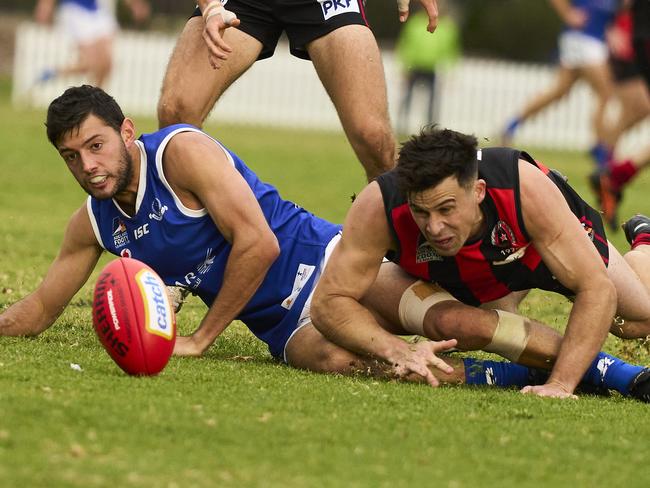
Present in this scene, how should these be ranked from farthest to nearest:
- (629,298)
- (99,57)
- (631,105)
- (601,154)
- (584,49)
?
1. (99,57)
2. (584,49)
3. (601,154)
4. (631,105)
5. (629,298)

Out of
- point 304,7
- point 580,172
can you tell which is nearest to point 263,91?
point 580,172

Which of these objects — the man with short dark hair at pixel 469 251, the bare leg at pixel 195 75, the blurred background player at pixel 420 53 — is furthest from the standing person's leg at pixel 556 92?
the man with short dark hair at pixel 469 251

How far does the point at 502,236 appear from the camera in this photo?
561cm

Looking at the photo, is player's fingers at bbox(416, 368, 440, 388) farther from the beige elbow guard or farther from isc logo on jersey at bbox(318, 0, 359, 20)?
isc logo on jersey at bbox(318, 0, 359, 20)

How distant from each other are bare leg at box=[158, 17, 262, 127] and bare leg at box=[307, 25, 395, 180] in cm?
40

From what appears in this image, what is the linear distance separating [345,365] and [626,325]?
1.49 m

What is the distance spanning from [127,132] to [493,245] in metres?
1.71

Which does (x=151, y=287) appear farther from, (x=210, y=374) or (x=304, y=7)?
(x=304, y=7)

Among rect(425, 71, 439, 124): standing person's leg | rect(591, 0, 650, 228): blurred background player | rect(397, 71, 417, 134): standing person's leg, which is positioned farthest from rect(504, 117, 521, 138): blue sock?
rect(591, 0, 650, 228): blurred background player

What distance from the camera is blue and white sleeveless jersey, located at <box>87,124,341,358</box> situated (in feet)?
19.7

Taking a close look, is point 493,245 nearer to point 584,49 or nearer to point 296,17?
point 296,17

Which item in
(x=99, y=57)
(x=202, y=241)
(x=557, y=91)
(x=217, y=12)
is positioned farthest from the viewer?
(x=99, y=57)

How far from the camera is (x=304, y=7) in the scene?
23.1ft

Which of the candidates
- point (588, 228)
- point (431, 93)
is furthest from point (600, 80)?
point (588, 228)
